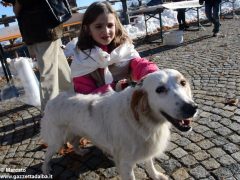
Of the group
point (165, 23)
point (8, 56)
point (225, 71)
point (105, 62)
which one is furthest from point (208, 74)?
point (165, 23)

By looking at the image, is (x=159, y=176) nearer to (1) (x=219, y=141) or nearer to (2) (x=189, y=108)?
(1) (x=219, y=141)

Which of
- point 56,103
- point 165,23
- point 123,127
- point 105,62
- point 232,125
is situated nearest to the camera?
point 123,127

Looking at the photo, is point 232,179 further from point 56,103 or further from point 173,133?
point 56,103

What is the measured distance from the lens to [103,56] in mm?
4094

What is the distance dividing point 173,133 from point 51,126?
5.91 feet

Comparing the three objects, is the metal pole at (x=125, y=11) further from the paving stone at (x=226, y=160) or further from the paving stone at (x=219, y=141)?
the paving stone at (x=226, y=160)

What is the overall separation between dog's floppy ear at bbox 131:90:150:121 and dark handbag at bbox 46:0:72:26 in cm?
265

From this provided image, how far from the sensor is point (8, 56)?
12656mm

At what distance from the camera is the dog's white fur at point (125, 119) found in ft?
9.26

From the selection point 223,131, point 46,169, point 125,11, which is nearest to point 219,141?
point 223,131

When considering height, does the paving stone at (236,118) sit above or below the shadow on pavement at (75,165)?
above

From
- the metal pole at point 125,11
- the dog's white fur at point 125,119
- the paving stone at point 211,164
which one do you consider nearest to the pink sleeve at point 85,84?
Answer: the dog's white fur at point 125,119

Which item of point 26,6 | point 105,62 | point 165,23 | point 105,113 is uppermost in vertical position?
point 26,6

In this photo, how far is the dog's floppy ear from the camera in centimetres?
290
